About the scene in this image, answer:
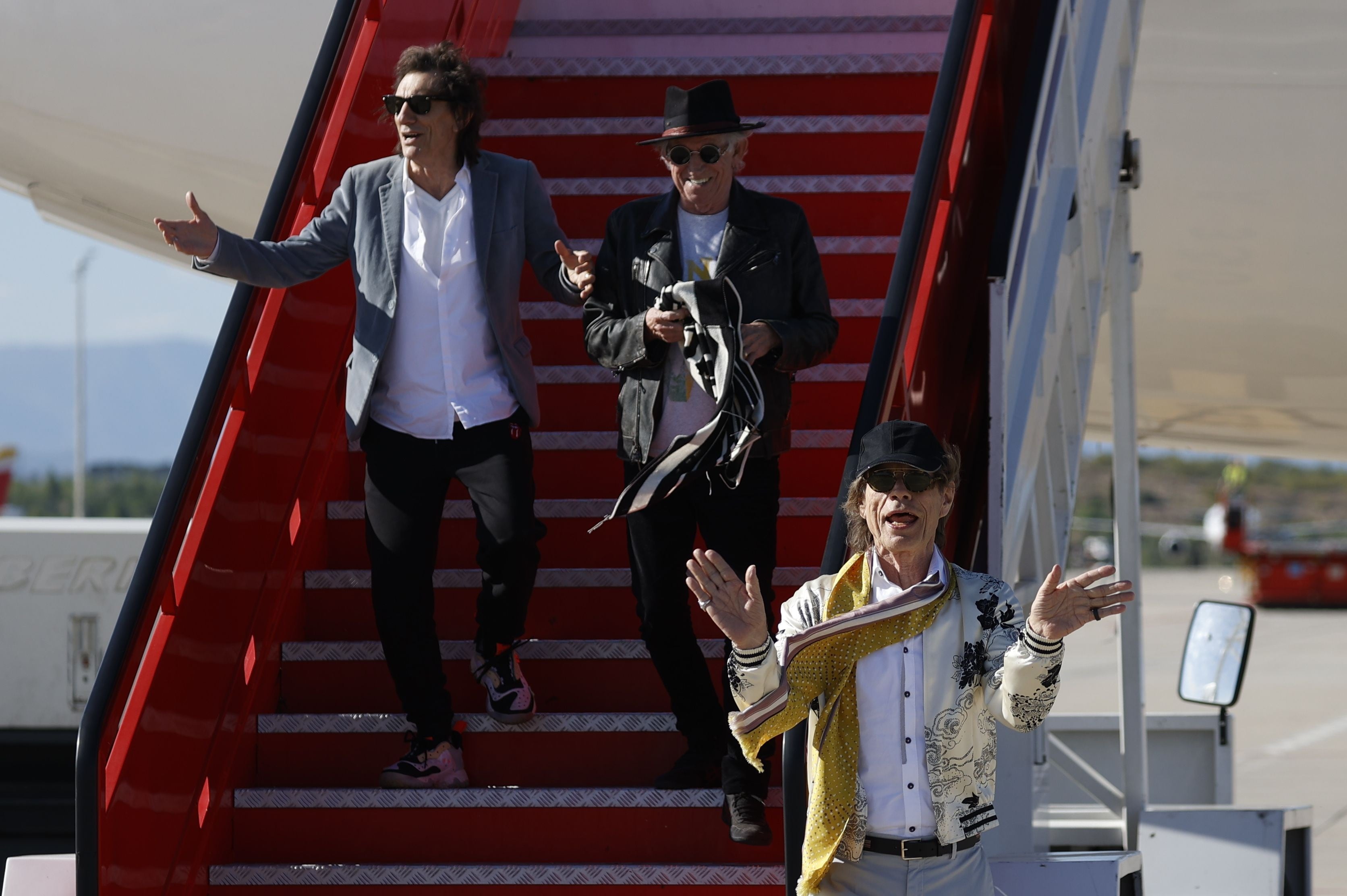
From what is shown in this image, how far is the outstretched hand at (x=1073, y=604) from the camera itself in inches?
96.3

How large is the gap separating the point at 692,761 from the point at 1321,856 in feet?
21.0

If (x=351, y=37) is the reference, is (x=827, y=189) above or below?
below

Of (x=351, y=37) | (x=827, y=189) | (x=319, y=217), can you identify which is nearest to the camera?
(x=319, y=217)

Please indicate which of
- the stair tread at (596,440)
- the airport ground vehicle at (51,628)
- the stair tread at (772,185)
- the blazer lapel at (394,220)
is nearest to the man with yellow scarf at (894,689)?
the blazer lapel at (394,220)

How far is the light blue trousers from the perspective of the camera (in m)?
2.60

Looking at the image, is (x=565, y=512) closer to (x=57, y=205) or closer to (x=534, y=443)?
(x=534, y=443)

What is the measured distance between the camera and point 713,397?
134 inches

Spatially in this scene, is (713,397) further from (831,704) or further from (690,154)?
(831,704)

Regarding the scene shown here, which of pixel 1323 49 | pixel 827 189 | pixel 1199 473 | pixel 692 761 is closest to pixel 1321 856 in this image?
pixel 1323 49

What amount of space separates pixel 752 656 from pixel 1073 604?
0.50m

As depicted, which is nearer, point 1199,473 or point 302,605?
point 302,605

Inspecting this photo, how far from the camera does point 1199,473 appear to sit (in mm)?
93812

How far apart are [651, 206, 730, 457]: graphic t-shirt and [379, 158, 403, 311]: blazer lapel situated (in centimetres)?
74

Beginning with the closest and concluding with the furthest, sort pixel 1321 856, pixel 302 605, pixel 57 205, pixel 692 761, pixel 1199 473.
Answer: pixel 692 761 → pixel 302 605 → pixel 57 205 → pixel 1321 856 → pixel 1199 473
